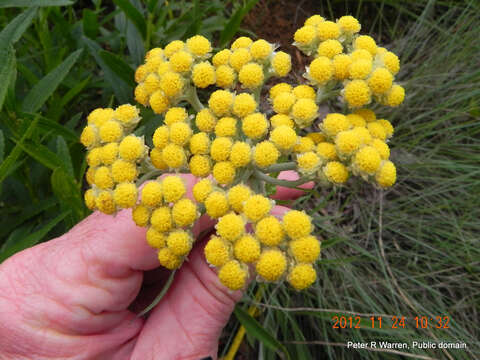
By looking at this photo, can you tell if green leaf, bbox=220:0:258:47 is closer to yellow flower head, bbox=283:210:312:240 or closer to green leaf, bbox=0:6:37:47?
green leaf, bbox=0:6:37:47

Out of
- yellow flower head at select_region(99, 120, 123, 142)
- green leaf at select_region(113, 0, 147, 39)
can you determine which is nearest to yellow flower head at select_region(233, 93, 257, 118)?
yellow flower head at select_region(99, 120, 123, 142)

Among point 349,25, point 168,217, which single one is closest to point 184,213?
point 168,217

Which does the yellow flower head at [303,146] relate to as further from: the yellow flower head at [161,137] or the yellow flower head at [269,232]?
the yellow flower head at [161,137]

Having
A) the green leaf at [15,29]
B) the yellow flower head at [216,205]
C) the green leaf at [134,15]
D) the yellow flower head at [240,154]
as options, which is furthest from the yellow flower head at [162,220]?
the green leaf at [134,15]

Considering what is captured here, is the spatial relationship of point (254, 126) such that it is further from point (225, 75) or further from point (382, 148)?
point (382, 148)

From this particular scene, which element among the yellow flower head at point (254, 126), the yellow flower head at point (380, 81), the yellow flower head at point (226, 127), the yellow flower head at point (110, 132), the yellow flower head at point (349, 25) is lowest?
the yellow flower head at point (110, 132)

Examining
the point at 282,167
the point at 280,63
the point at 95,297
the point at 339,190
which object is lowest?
the point at 339,190

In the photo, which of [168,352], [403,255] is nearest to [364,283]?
[403,255]
